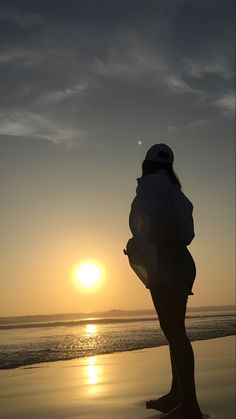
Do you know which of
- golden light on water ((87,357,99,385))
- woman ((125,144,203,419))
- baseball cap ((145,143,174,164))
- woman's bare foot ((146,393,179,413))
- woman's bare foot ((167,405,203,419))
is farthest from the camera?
golden light on water ((87,357,99,385))

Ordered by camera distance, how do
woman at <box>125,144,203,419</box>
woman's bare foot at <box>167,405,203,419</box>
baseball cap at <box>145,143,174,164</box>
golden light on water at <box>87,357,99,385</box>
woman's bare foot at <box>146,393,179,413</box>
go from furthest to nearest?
golden light on water at <box>87,357,99,385</box>
baseball cap at <box>145,143,174,164</box>
woman's bare foot at <box>146,393,179,413</box>
woman at <box>125,144,203,419</box>
woman's bare foot at <box>167,405,203,419</box>

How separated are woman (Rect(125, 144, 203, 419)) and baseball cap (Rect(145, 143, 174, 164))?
209mm

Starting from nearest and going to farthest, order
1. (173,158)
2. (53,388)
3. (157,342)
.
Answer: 1. (173,158)
2. (53,388)
3. (157,342)

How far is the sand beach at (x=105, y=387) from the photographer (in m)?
4.77

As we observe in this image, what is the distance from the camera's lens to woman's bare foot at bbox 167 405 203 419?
4.09 metres

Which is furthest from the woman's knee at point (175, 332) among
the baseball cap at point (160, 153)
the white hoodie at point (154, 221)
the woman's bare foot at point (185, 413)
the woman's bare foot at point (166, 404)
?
the baseball cap at point (160, 153)

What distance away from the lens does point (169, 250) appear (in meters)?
4.38

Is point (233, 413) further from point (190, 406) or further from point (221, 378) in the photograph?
point (221, 378)

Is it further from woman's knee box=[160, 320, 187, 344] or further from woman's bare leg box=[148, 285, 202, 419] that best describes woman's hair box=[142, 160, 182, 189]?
woman's knee box=[160, 320, 187, 344]

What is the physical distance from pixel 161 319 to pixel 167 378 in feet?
9.09

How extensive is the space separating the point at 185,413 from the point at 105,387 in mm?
2339

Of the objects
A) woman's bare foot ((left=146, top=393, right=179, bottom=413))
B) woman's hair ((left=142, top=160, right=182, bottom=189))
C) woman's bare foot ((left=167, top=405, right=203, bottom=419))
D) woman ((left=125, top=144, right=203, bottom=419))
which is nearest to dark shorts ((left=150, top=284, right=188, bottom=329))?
woman ((left=125, top=144, right=203, bottom=419))

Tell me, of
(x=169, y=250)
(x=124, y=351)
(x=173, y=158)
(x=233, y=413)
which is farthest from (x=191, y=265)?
(x=124, y=351)

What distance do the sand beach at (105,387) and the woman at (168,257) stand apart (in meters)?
0.61
